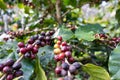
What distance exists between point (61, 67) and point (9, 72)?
16 cm

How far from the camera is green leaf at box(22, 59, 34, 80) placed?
0.83 metres

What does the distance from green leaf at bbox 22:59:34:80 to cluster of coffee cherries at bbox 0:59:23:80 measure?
14 mm

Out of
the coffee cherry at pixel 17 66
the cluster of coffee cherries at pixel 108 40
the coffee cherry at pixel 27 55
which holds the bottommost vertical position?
the cluster of coffee cherries at pixel 108 40

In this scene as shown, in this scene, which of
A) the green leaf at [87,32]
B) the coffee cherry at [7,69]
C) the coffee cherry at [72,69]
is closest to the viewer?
the coffee cherry at [72,69]

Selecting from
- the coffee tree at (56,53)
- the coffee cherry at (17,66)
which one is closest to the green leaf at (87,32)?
the coffee tree at (56,53)

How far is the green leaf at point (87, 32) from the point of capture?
942 mm

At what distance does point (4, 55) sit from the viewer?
105 centimetres

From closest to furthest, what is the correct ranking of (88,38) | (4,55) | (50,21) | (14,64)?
(14,64) → (88,38) → (4,55) → (50,21)

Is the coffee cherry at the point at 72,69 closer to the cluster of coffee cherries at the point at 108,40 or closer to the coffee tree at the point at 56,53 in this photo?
the coffee tree at the point at 56,53

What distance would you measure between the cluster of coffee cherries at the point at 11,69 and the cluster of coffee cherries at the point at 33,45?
0.05 m

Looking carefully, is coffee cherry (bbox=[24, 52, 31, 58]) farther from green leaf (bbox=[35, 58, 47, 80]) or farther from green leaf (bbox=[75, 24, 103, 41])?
green leaf (bbox=[75, 24, 103, 41])

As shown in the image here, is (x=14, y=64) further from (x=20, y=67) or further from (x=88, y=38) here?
(x=88, y=38)

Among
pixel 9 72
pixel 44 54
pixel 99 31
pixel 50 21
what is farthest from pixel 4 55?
pixel 50 21

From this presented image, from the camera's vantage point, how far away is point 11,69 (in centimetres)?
80
